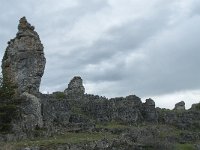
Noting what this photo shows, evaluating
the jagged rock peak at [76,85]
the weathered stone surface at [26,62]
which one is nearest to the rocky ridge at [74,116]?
the weathered stone surface at [26,62]

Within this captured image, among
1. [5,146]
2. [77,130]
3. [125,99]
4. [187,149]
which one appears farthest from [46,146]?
[125,99]

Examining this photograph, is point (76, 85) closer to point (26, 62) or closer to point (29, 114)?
point (26, 62)

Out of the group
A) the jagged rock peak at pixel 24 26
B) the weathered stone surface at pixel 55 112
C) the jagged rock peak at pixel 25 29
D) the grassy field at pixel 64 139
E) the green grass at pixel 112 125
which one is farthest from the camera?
the green grass at pixel 112 125

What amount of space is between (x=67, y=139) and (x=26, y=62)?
469 inches

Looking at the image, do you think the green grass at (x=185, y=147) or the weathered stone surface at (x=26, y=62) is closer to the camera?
Result: the weathered stone surface at (x=26, y=62)

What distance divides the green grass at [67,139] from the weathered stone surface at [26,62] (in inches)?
299

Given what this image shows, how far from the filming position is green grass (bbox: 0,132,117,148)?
3831 centimetres

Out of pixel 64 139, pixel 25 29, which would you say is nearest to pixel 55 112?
pixel 25 29

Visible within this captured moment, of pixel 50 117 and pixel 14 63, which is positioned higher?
pixel 14 63

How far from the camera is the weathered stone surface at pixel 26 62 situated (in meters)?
51.5

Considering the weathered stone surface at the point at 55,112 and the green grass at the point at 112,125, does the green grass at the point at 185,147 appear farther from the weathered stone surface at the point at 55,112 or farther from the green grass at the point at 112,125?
the weathered stone surface at the point at 55,112

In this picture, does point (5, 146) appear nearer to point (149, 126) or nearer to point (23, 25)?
point (23, 25)

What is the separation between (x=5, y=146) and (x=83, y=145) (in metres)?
6.78

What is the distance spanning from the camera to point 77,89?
72.1 meters
